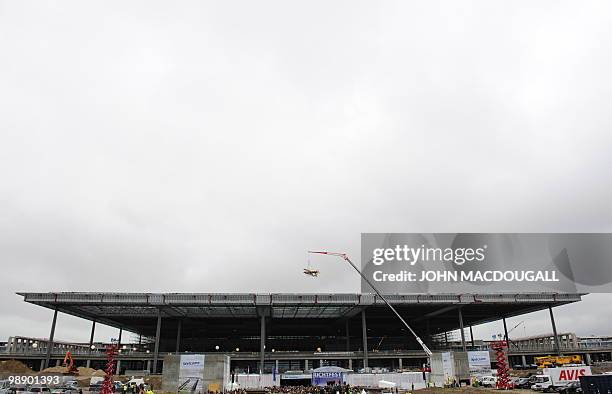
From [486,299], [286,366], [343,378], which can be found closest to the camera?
[343,378]

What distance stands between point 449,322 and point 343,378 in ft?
228

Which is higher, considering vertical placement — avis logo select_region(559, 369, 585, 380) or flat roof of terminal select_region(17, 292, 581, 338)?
flat roof of terminal select_region(17, 292, 581, 338)

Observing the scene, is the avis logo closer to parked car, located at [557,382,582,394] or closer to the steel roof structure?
parked car, located at [557,382,582,394]

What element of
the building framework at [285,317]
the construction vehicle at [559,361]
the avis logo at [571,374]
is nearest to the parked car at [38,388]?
the building framework at [285,317]

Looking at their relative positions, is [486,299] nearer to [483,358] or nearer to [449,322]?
[483,358]

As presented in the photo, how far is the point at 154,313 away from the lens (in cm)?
9569

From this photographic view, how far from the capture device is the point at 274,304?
283 ft

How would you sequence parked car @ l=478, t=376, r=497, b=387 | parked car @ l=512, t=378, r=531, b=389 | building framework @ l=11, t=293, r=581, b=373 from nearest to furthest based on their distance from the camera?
1. parked car @ l=512, t=378, r=531, b=389
2. parked car @ l=478, t=376, r=497, b=387
3. building framework @ l=11, t=293, r=581, b=373

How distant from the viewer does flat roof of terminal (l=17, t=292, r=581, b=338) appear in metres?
82.9

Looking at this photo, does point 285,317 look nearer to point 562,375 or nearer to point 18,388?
point 18,388

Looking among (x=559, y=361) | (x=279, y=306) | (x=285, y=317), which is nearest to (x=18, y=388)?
(x=279, y=306)

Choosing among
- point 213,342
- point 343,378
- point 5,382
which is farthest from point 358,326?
point 5,382

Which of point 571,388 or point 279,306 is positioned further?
point 279,306

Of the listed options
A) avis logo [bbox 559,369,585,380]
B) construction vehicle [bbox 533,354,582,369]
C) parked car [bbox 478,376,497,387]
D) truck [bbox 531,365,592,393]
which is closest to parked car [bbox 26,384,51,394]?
parked car [bbox 478,376,497,387]
